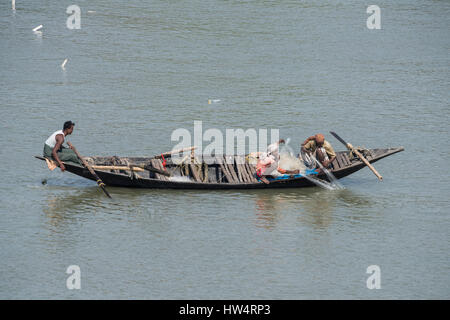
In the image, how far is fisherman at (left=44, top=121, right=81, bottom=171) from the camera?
738 inches

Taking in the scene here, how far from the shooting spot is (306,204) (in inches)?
757

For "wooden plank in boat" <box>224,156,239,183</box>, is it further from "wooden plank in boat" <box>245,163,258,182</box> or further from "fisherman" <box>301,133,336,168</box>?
"fisherman" <box>301,133,336,168</box>

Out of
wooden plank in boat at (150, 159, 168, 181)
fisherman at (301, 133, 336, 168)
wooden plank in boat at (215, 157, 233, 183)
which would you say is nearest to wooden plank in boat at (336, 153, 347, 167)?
fisherman at (301, 133, 336, 168)

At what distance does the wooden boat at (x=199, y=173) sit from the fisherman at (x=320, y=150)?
279 millimetres

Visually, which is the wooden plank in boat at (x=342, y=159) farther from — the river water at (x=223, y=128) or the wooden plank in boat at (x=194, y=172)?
the wooden plank in boat at (x=194, y=172)

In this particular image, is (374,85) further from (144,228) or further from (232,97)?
(144,228)

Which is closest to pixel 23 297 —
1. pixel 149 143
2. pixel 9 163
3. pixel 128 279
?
pixel 128 279

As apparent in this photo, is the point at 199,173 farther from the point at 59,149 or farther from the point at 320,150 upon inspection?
the point at 59,149

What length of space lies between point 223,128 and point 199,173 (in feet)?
19.8

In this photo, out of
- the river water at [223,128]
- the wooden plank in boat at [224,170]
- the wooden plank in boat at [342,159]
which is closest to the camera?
the river water at [223,128]

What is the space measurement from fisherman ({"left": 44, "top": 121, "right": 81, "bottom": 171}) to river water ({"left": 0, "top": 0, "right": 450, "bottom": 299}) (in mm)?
1009

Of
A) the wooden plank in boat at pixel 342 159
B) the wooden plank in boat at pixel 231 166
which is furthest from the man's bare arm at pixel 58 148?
the wooden plank in boat at pixel 342 159

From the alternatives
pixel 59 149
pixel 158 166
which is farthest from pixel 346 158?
pixel 59 149

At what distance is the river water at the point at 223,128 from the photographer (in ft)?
51.2
